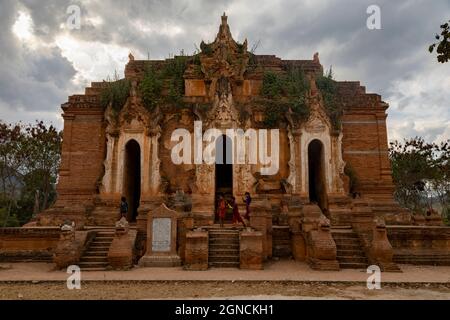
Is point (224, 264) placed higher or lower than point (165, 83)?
lower

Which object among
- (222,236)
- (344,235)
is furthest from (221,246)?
(344,235)

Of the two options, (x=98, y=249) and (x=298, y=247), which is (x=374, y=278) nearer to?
(x=298, y=247)

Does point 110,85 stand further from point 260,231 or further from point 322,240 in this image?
point 322,240

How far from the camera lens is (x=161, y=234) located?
14.1 m

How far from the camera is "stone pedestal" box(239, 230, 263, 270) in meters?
13.1

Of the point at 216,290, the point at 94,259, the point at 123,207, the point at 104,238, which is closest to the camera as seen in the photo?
the point at 216,290

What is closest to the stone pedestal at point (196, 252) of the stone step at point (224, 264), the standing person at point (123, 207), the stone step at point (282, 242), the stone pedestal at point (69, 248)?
the stone step at point (224, 264)

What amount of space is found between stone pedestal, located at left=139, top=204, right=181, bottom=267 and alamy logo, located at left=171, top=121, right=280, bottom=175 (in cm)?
446

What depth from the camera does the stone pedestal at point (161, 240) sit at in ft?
45.1

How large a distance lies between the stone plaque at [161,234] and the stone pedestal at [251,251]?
255cm

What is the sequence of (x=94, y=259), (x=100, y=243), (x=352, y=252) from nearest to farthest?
(x=94, y=259) → (x=352, y=252) → (x=100, y=243)

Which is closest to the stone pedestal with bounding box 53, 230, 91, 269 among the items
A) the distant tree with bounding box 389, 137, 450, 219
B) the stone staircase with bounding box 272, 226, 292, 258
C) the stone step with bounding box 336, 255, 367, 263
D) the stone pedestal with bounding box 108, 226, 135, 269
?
the stone pedestal with bounding box 108, 226, 135, 269

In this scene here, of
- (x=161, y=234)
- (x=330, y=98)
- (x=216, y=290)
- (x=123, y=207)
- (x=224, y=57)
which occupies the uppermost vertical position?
(x=224, y=57)

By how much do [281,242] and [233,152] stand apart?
16.2ft
